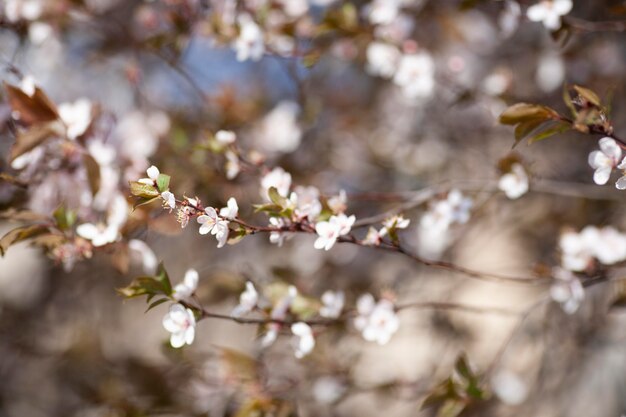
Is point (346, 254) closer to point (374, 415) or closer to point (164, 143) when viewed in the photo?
point (374, 415)

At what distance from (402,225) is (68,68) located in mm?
1868

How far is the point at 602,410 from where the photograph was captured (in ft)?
5.54

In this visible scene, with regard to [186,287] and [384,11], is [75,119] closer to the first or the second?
[186,287]

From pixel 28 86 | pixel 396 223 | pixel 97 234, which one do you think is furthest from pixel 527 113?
pixel 28 86

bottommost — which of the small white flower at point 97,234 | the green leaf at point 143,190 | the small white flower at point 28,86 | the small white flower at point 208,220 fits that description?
the small white flower at point 97,234

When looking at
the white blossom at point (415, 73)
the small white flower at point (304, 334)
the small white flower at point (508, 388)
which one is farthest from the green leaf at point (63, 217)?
the small white flower at point (508, 388)

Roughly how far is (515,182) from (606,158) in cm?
33

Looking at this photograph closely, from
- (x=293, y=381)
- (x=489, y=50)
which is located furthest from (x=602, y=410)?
(x=489, y=50)

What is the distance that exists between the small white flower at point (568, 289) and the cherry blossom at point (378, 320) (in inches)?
13.6

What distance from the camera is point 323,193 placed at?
1328 mm

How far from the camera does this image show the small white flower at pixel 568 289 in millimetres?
1202

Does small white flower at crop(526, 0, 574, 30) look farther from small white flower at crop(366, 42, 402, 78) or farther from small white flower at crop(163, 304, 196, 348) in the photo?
small white flower at crop(163, 304, 196, 348)

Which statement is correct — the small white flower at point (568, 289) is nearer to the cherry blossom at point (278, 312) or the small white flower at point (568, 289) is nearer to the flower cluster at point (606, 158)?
the flower cluster at point (606, 158)

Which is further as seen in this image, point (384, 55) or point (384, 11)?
point (384, 55)
